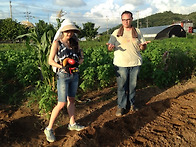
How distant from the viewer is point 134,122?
3328mm

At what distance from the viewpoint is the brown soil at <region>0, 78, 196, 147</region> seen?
2789 millimetres

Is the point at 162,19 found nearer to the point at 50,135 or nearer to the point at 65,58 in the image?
the point at 65,58

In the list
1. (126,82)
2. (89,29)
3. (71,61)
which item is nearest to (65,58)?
(71,61)

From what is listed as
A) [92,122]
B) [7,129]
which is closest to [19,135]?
[7,129]

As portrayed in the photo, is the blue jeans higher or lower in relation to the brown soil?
higher

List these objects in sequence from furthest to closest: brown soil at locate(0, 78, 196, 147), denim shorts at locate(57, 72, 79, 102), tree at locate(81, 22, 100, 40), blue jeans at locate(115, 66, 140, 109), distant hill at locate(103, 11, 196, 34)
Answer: distant hill at locate(103, 11, 196, 34) < tree at locate(81, 22, 100, 40) < blue jeans at locate(115, 66, 140, 109) < brown soil at locate(0, 78, 196, 147) < denim shorts at locate(57, 72, 79, 102)

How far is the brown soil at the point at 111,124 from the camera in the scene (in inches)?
110

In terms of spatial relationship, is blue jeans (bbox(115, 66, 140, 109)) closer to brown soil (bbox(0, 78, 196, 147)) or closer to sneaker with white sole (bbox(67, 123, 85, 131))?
brown soil (bbox(0, 78, 196, 147))

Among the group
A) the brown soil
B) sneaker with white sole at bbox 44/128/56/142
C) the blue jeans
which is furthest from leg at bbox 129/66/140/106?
sneaker with white sole at bbox 44/128/56/142

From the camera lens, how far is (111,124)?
3.18 metres

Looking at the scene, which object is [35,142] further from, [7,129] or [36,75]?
[36,75]

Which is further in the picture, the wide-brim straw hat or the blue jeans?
the blue jeans

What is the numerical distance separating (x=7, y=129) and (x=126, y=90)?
2.25 meters

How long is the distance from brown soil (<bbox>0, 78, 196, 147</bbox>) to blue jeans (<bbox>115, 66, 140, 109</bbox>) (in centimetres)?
31
